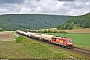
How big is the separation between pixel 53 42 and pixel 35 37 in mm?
30159

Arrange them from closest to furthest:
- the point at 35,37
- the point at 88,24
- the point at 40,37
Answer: the point at 40,37, the point at 35,37, the point at 88,24

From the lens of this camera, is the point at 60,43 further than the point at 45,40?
No

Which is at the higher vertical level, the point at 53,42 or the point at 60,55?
the point at 60,55

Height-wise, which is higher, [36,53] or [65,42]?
[36,53]

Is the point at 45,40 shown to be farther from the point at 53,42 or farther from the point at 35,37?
the point at 35,37

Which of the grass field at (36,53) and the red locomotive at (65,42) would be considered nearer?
the grass field at (36,53)

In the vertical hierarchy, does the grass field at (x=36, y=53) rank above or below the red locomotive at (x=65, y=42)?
above

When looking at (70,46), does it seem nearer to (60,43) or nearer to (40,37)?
(60,43)

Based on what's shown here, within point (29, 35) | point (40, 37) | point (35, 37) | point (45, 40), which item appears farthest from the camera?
point (29, 35)

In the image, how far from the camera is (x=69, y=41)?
50938mm

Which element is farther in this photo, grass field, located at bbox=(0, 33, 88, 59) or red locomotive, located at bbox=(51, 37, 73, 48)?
red locomotive, located at bbox=(51, 37, 73, 48)

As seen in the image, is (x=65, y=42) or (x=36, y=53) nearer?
(x=36, y=53)

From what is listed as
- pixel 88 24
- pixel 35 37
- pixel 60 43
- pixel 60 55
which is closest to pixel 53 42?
pixel 60 43

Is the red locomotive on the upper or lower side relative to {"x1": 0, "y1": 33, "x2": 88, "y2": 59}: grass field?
lower
